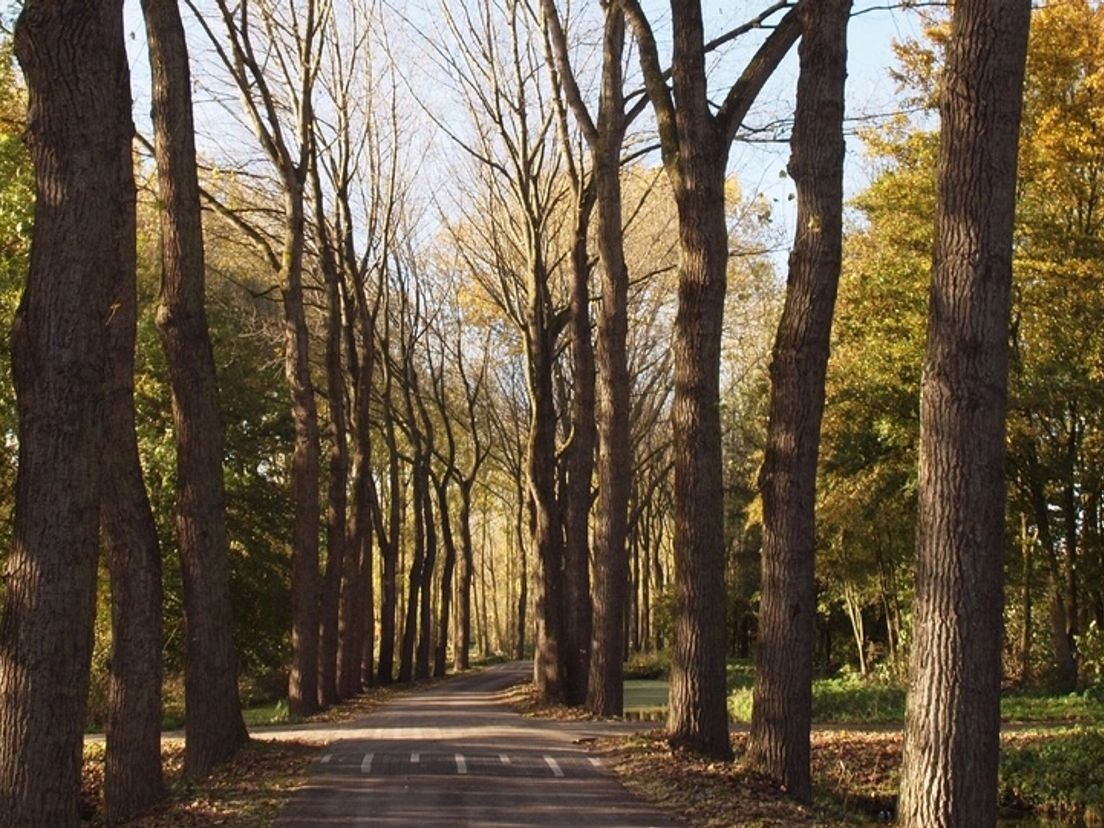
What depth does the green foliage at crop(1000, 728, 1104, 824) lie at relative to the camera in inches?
653

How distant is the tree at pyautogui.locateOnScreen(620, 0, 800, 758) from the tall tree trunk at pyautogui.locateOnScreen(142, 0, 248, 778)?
17.1ft

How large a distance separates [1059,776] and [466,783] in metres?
7.90

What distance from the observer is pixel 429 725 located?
71.4 feet

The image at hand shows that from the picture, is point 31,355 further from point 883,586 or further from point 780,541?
point 883,586

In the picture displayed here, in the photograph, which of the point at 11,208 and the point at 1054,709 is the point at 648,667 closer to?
the point at 1054,709

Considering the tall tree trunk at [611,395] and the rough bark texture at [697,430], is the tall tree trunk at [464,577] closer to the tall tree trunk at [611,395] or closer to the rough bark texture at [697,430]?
the tall tree trunk at [611,395]

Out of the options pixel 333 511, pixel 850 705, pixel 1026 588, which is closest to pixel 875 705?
pixel 850 705

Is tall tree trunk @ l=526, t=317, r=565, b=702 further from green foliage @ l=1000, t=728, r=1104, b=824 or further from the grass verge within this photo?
green foliage @ l=1000, t=728, r=1104, b=824

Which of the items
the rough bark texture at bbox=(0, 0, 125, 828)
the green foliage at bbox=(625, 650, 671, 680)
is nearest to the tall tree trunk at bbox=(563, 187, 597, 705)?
the rough bark texture at bbox=(0, 0, 125, 828)

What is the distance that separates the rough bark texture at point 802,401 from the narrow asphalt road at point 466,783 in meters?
1.78

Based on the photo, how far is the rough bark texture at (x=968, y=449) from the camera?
9.42m

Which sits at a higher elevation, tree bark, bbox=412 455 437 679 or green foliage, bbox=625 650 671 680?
tree bark, bbox=412 455 437 679

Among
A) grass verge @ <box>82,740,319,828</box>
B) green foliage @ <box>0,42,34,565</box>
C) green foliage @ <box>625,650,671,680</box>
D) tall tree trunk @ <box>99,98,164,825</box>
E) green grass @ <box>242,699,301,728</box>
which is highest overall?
green foliage @ <box>0,42,34,565</box>

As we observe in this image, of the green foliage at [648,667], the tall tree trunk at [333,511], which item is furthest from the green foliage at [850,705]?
the green foliage at [648,667]
